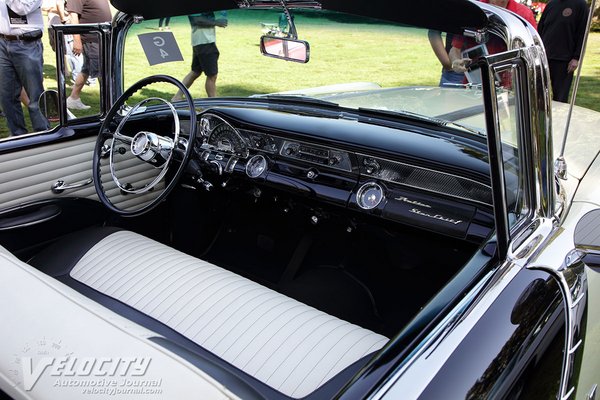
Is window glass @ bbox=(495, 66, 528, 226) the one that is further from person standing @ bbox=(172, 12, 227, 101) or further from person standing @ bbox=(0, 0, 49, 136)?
person standing @ bbox=(0, 0, 49, 136)

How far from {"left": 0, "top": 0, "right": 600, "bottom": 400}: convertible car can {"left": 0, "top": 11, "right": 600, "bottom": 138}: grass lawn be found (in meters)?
0.01

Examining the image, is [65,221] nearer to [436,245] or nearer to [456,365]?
[436,245]

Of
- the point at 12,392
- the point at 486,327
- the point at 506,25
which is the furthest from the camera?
the point at 506,25

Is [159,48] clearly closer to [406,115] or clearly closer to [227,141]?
[227,141]

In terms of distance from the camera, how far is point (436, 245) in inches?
94.2

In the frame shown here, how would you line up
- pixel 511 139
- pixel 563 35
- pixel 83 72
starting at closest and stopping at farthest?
pixel 511 139 < pixel 83 72 < pixel 563 35

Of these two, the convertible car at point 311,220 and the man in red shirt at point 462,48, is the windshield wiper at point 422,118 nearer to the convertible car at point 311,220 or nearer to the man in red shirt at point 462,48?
the convertible car at point 311,220

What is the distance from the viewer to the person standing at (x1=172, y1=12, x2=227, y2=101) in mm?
2551

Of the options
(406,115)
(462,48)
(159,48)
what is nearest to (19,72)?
(159,48)

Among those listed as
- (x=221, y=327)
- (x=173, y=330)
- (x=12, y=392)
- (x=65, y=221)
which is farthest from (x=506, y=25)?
(x=65, y=221)

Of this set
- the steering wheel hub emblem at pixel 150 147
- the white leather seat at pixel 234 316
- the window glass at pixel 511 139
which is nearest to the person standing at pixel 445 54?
the window glass at pixel 511 139

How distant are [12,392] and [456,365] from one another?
896 mm

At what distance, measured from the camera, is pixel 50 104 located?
9.11ft

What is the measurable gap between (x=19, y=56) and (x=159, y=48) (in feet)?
11.2
